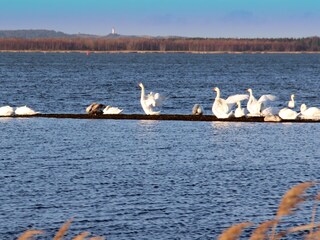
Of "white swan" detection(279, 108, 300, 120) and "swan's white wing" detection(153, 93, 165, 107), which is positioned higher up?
"swan's white wing" detection(153, 93, 165, 107)

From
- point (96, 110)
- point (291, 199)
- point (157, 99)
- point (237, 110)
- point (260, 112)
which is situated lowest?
point (96, 110)

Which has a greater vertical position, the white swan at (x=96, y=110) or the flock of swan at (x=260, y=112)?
the flock of swan at (x=260, y=112)

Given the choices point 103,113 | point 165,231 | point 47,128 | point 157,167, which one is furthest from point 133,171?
point 103,113

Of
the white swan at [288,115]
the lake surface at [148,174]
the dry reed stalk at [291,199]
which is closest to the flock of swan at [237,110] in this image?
the white swan at [288,115]

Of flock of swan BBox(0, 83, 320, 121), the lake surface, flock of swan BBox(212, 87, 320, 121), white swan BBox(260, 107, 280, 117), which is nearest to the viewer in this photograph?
the lake surface

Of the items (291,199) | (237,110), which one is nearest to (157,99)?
(237,110)

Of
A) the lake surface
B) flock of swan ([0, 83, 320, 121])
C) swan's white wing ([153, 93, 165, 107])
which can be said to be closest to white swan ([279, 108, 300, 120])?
flock of swan ([0, 83, 320, 121])

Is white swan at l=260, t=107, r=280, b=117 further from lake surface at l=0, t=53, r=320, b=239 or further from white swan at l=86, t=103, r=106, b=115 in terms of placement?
Answer: white swan at l=86, t=103, r=106, b=115

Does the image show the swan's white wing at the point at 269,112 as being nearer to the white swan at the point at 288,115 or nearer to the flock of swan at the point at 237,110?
the flock of swan at the point at 237,110

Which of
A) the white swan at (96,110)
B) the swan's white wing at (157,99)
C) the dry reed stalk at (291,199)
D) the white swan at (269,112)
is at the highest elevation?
the dry reed stalk at (291,199)

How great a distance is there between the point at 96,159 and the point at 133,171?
2.34 meters

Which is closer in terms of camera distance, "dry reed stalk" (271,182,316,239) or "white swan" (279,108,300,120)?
"dry reed stalk" (271,182,316,239)

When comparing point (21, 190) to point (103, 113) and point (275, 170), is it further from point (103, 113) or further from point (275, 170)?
point (103, 113)

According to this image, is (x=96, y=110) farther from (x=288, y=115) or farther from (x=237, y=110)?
(x=288, y=115)
